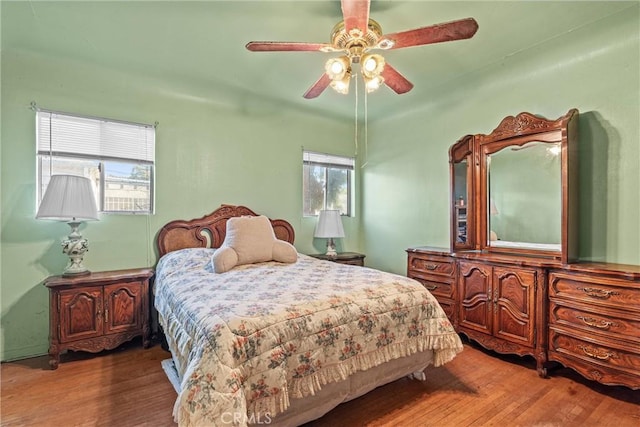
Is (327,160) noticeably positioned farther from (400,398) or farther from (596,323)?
(596,323)

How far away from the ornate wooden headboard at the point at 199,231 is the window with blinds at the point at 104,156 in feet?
A: 1.02

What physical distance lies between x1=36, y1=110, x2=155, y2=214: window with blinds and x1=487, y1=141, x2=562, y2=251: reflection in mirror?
3.53m

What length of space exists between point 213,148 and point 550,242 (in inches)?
138

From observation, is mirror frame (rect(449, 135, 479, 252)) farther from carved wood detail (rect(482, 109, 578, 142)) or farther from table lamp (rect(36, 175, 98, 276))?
table lamp (rect(36, 175, 98, 276))

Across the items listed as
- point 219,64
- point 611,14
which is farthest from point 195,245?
point 611,14

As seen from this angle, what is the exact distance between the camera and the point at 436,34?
1.72 m

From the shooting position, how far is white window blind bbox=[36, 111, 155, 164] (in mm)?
2785

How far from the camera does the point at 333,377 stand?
5.44 ft

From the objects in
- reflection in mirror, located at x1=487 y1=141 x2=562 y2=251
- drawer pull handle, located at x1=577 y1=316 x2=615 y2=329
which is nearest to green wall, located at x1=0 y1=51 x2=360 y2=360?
reflection in mirror, located at x1=487 y1=141 x2=562 y2=251

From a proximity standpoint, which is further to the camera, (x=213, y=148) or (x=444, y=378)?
(x=213, y=148)

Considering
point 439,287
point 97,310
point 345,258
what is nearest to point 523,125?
point 439,287

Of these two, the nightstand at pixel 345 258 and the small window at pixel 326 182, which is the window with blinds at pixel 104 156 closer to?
the small window at pixel 326 182

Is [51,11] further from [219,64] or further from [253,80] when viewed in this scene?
[253,80]

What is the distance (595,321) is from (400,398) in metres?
1.45
